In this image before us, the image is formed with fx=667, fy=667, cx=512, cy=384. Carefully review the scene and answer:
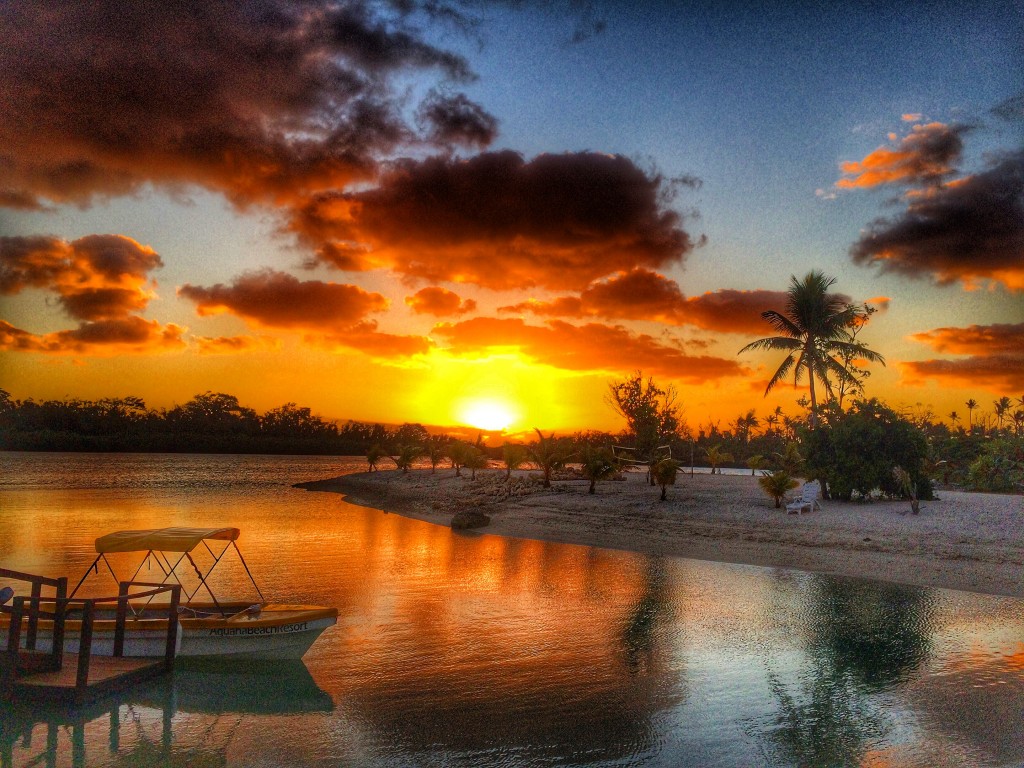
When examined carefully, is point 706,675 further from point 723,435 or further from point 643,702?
point 723,435

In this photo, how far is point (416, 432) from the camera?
510 ft

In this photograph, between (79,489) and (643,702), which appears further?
(79,489)

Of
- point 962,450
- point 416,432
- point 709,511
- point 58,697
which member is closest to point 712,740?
point 58,697

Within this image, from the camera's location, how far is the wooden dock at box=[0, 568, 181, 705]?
34.6ft

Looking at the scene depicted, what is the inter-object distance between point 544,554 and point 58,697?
18.6 metres

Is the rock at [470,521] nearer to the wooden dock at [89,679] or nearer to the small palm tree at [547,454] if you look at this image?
the small palm tree at [547,454]

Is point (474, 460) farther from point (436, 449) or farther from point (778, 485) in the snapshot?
point (778, 485)

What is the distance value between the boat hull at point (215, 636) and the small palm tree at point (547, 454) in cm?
3377

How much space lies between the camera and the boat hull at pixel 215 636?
12453mm

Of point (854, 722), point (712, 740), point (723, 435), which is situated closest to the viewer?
point (712, 740)

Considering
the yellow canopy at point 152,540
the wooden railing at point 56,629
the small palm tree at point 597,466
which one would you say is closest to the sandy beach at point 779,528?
the small palm tree at point 597,466

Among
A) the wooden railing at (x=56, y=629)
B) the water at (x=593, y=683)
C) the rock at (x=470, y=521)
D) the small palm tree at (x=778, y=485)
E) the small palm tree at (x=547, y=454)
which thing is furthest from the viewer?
the small palm tree at (x=547, y=454)

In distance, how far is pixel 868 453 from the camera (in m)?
30.5

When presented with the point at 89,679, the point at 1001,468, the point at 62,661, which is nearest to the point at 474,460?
the point at 1001,468
